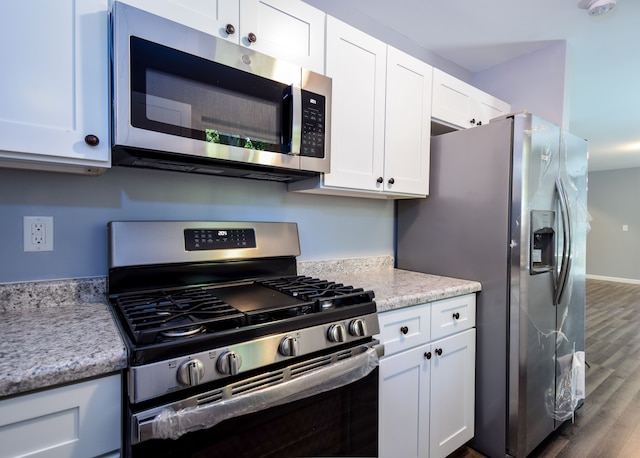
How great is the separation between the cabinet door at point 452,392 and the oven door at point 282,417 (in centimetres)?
48

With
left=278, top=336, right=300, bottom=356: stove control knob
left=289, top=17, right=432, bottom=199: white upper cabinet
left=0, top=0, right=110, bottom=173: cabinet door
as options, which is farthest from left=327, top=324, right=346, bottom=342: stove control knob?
left=0, top=0, right=110, bottom=173: cabinet door

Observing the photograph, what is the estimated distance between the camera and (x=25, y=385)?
0.66 metres

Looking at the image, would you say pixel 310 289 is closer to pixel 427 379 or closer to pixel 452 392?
pixel 427 379

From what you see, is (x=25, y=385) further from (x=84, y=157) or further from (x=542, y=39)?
(x=542, y=39)

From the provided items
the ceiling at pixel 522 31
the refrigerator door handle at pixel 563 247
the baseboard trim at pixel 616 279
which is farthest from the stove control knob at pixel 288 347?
the baseboard trim at pixel 616 279

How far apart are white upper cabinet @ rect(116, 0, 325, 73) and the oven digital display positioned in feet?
2.44

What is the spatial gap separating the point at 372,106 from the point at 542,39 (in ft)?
5.13

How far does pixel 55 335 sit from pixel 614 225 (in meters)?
9.00

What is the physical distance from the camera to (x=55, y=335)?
87 centimetres

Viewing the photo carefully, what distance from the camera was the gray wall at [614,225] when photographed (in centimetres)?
660

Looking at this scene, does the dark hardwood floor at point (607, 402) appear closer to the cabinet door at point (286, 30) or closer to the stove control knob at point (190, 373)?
the stove control knob at point (190, 373)

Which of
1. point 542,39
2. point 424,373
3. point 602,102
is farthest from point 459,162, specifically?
point 602,102

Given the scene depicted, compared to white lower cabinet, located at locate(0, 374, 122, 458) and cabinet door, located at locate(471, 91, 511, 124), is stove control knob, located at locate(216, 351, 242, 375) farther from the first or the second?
cabinet door, located at locate(471, 91, 511, 124)

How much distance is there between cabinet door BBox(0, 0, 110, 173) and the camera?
884 mm
